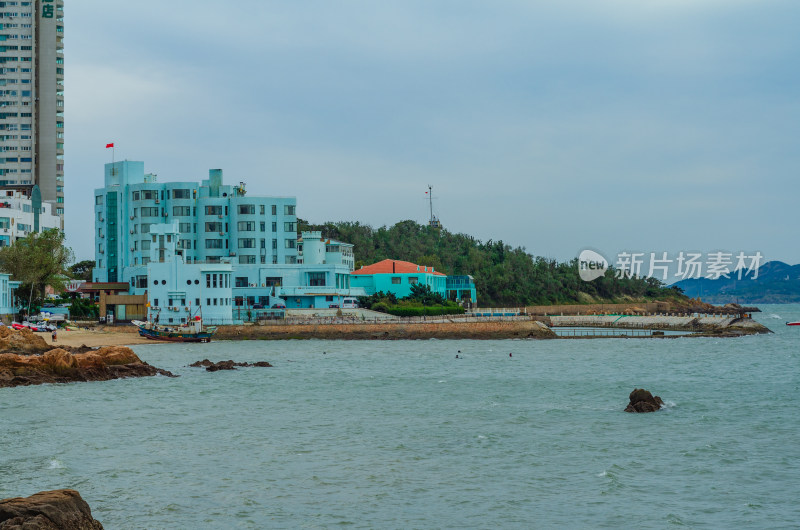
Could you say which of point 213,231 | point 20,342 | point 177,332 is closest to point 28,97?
point 213,231

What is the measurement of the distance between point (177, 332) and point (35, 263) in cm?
1933

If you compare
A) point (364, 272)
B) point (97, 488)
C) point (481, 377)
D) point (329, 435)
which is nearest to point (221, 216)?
point (364, 272)

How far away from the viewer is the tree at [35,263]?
91000 millimetres

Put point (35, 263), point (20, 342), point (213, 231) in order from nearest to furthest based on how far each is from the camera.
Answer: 1. point (20, 342)
2. point (35, 263)
3. point (213, 231)

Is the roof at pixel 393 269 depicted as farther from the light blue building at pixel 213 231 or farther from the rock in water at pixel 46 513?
the rock in water at pixel 46 513

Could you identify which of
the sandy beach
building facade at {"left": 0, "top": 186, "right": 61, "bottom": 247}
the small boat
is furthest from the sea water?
building facade at {"left": 0, "top": 186, "right": 61, "bottom": 247}

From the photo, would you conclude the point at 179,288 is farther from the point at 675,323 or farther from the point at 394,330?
the point at 675,323

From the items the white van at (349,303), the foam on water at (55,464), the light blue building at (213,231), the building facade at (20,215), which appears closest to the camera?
the foam on water at (55,464)

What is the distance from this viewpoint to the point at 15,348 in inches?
2280

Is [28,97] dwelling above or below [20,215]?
above

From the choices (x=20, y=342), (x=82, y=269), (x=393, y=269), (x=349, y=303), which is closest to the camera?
(x=20, y=342)

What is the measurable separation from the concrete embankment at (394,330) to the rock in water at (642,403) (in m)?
53.4

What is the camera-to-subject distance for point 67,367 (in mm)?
50188

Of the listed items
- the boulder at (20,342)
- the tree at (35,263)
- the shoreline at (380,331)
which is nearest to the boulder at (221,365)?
the boulder at (20,342)
